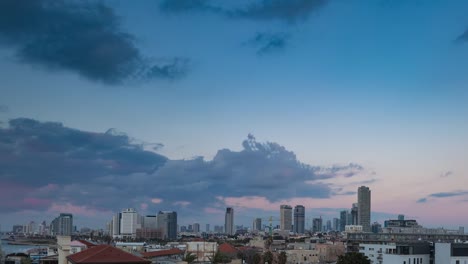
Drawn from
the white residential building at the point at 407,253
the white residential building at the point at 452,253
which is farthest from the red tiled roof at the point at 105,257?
the white residential building at the point at 452,253

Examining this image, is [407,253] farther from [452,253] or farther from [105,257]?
[105,257]

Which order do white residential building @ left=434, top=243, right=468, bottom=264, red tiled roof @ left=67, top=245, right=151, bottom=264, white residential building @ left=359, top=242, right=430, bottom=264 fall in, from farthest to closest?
white residential building @ left=359, top=242, right=430, bottom=264 → white residential building @ left=434, top=243, right=468, bottom=264 → red tiled roof @ left=67, top=245, right=151, bottom=264

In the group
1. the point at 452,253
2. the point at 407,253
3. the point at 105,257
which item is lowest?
the point at 407,253

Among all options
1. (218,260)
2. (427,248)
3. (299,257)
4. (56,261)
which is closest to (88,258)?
(56,261)

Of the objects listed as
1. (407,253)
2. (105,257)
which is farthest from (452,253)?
(105,257)

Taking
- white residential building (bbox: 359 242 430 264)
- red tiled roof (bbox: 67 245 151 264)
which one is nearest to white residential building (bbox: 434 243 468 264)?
white residential building (bbox: 359 242 430 264)

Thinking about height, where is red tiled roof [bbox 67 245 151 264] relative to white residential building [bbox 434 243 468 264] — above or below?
above

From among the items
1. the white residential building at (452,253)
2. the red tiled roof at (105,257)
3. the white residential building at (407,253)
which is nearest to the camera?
the red tiled roof at (105,257)

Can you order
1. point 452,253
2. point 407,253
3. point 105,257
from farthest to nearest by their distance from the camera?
point 407,253, point 452,253, point 105,257

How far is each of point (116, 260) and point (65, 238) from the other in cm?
1168

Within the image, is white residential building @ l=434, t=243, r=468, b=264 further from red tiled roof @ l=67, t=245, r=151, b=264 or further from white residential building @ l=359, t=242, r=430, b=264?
red tiled roof @ l=67, t=245, r=151, b=264

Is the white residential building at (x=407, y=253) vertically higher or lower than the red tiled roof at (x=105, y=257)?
lower

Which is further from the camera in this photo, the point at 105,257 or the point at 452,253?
→ the point at 452,253

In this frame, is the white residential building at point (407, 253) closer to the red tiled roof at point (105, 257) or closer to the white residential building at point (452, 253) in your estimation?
the white residential building at point (452, 253)
